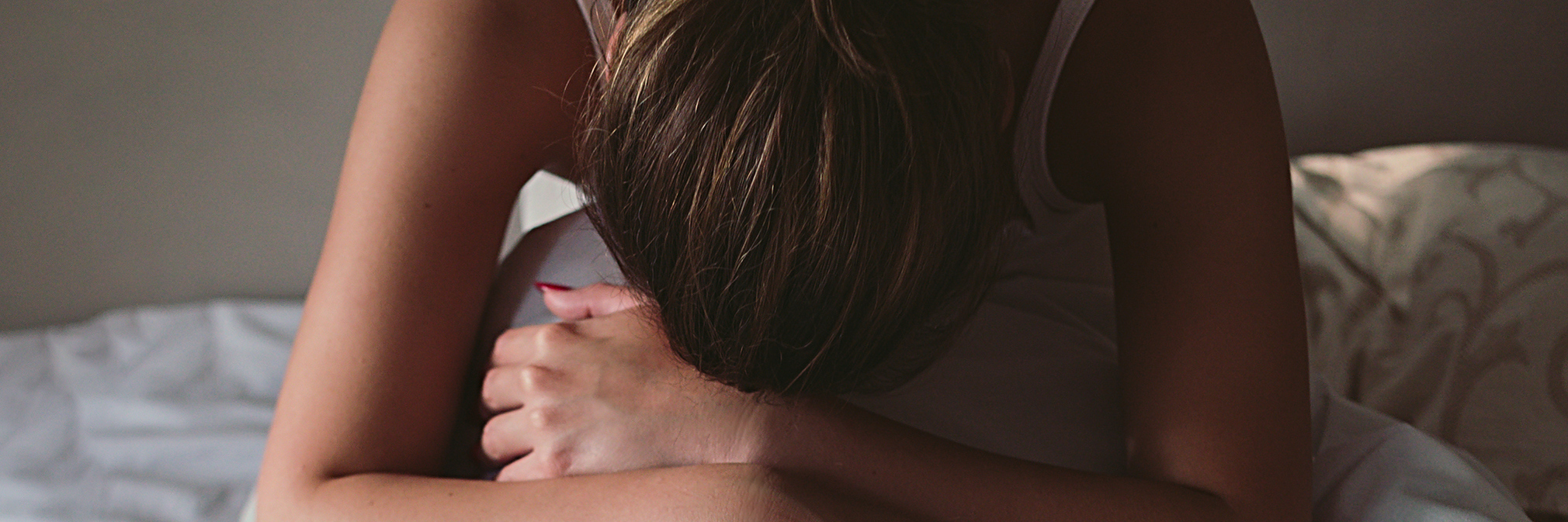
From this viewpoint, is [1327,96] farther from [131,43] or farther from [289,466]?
[131,43]

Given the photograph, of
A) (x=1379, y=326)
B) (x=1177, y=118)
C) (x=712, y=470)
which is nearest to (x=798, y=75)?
(x=712, y=470)

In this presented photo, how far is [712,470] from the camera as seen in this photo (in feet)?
2.02

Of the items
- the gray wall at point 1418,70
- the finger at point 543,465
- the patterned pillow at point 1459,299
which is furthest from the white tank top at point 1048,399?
the gray wall at point 1418,70

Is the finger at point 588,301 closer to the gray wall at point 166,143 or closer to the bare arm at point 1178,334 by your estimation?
the bare arm at point 1178,334

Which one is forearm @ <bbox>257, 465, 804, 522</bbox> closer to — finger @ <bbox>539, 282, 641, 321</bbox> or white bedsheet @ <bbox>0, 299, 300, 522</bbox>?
finger @ <bbox>539, 282, 641, 321</bbox>

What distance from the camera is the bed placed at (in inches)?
41.1

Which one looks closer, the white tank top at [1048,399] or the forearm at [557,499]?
the forearm at [557,499]

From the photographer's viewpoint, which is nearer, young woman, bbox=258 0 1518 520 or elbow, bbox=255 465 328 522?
young woman, bbox=258 0 1518 520

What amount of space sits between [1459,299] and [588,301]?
0.96 meters

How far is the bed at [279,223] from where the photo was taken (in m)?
1.04

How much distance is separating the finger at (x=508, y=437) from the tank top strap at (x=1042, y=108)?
17.2 inches

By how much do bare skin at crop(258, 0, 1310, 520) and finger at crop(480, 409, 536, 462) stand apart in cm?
4

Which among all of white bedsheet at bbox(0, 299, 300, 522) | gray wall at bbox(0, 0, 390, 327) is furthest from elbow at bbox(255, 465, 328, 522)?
gray wall at bbox(0, 0, 390, 327)

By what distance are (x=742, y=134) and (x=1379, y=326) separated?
38.0 inches
